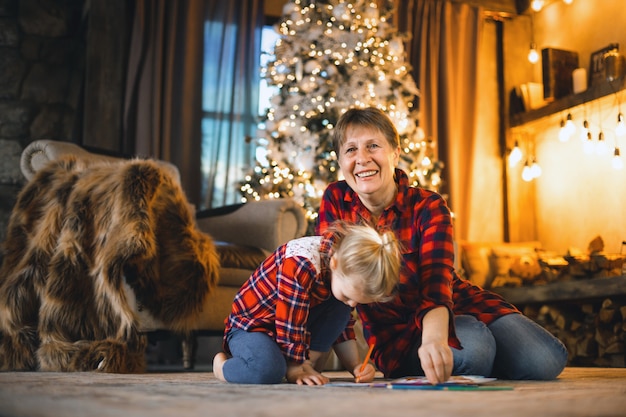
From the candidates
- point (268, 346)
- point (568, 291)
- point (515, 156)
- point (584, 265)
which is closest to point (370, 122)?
point (268, 346)

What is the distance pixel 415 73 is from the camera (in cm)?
520

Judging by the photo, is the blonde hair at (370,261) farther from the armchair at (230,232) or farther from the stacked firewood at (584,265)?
the stacked firewood at (584,265)

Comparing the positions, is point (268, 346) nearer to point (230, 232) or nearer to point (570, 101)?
point (230, 232)

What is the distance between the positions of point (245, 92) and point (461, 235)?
71.6 inches

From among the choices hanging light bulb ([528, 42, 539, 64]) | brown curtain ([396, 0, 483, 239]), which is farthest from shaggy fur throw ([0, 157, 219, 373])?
hanging light bulb ([528, 42, 539, 64])

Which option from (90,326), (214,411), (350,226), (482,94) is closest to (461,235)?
(482,94)

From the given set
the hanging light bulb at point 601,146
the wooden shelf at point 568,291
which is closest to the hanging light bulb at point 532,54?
the hanging light bulb at point 601,146

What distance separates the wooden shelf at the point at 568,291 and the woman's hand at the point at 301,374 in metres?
2.21

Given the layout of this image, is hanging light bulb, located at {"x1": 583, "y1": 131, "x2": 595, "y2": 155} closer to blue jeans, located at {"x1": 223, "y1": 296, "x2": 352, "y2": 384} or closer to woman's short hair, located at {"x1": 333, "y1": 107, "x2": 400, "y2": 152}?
woman's short hair, located at {"x1": 333, "y1": 107, "x2": 400, "y2": 152}

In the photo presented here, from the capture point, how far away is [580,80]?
15.2 feet

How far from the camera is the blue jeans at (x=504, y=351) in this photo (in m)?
1.85

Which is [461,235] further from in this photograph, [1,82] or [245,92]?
[1,82]

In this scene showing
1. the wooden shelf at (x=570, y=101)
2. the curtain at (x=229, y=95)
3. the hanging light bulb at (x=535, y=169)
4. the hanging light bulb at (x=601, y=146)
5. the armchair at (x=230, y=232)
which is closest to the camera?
the armchair at (x=230, y=232)

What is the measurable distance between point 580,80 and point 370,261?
3578 mm
